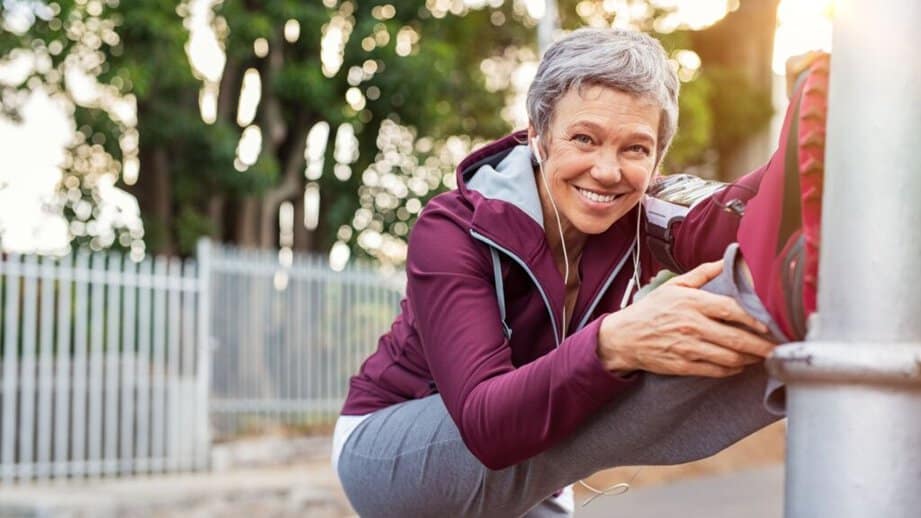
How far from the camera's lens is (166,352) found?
987 cm

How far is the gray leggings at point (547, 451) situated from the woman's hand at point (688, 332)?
3 centimetres

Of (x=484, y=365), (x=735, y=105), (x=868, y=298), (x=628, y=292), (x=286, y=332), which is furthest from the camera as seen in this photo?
(x=735, y=105)

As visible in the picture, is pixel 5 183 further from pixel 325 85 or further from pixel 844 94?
pixel 844 94

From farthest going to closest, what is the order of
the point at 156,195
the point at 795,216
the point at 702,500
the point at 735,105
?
the point at 735,105 < the point at 156,195 < the point at 702,500 < the point at 795,216

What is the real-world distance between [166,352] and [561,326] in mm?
7952

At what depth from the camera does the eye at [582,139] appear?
2.16m

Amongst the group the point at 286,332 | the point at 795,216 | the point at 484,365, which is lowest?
the point at 286,332

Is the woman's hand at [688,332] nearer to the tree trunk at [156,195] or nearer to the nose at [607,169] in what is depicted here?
the nose at [607,169]

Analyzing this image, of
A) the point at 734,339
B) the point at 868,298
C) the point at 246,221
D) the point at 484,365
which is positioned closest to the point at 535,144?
the point at 484,365

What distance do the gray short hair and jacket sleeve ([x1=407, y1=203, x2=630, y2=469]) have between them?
0.92 feet

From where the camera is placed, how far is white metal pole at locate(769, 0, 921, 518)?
48.1 inches

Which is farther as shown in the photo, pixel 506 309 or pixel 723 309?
pixel 506 309

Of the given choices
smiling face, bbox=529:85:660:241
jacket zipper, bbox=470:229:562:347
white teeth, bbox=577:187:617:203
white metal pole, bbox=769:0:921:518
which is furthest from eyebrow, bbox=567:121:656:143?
white metal pole, bbox=769:0:921:518

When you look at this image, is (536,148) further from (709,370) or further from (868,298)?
(868,298)
